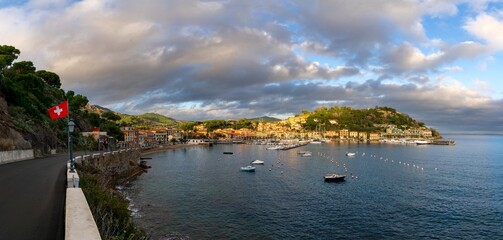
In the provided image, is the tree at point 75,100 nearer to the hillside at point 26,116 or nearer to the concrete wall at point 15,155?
the hillside at point 26,116

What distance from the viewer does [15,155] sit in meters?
29.7

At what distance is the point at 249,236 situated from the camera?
1004 inches

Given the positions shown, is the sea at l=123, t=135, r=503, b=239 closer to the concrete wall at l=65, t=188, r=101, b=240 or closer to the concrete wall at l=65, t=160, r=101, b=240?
the concrete wall at l=65, t=160, r=101, b=240

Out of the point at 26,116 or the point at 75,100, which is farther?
the point at 75,100

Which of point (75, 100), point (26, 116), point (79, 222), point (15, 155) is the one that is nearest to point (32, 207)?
point (79, 222)

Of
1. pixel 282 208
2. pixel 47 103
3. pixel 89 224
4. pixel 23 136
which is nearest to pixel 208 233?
pixel 282 208

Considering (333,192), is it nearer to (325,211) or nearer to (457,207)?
(325,211)

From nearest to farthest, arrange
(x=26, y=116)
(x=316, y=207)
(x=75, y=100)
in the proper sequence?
(x=316, y=207), (x=26, y=116), (x=75, y=100)

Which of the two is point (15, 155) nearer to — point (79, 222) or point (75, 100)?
point (79, 222)

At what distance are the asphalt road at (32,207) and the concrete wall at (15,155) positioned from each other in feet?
35.0

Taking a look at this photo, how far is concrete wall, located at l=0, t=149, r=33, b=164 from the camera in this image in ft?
89.1

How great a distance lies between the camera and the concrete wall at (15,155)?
27.2 meters

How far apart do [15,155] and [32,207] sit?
22.5 m

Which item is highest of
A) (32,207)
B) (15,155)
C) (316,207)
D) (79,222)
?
(15,155)
